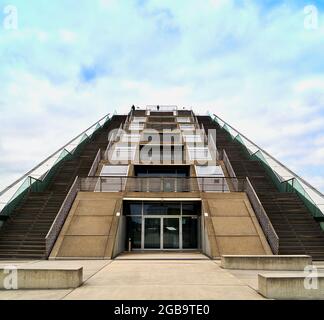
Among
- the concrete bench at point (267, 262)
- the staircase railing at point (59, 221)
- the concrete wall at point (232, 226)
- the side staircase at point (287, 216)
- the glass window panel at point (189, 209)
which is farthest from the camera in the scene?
the glass window panel at point (189, 209)

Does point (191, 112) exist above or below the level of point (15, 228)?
above

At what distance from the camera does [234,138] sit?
3494cm

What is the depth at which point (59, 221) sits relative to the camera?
60.3ft

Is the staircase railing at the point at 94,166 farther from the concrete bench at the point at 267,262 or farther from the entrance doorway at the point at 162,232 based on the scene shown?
the concrete bench at the point at 267,262

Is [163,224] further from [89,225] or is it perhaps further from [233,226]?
[89,225]

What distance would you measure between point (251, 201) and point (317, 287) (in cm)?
1217

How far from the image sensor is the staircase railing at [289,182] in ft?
65.2

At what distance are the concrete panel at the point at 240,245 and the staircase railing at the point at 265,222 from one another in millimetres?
513

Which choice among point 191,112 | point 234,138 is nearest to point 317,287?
point 234,138

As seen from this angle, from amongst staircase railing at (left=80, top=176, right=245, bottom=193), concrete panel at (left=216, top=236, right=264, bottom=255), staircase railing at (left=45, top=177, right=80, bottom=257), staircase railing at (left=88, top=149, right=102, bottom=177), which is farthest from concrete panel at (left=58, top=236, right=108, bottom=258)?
staircase railing at (left=88, top=149, right=102, bottom=177)

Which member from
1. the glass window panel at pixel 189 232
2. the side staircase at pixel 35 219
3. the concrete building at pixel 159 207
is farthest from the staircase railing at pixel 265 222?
the side staircase at pixel 35 219

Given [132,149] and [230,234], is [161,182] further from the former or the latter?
[132,149]

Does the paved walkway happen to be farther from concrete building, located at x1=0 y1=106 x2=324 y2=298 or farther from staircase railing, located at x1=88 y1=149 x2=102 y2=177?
staircase railing, located at x1=88 y1=149 x2=102 y2=177

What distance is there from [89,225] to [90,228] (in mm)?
210
